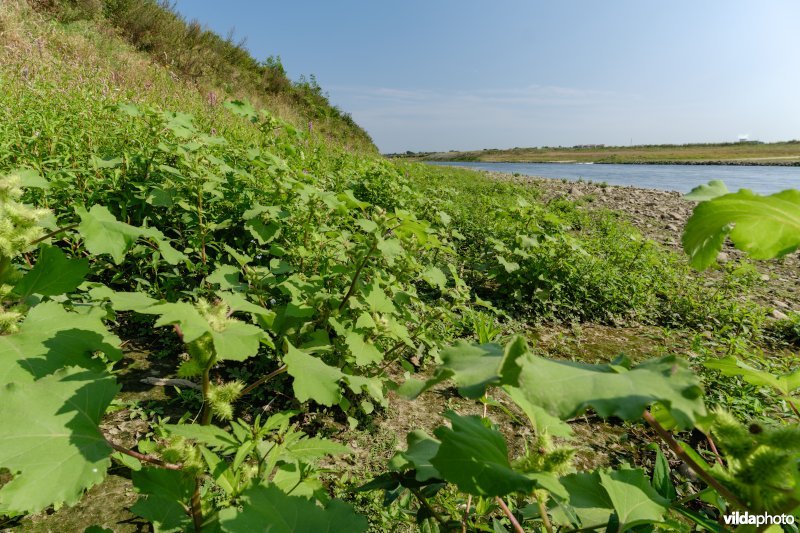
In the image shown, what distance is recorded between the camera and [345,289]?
8.35 feet

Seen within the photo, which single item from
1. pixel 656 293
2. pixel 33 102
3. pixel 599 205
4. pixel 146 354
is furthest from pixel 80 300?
pixel 599 205

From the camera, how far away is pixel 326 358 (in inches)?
87.9

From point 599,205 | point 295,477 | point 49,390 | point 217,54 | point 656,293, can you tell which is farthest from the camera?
point 217,54

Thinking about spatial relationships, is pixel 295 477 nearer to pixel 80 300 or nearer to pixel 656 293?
pixel 80 300

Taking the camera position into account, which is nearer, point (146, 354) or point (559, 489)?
point (559, 489)

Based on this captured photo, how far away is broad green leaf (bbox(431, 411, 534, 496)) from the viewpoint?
0.65 metres

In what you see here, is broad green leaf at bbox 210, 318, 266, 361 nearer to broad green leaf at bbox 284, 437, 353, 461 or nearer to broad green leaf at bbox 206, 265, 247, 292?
broad green leaf at bbox 284, 437, 353, 461

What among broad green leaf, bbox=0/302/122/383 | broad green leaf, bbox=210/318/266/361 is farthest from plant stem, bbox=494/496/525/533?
broad green leaf, bbox=0/302/122/383

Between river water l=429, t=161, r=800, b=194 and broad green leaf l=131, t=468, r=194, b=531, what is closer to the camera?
broad green leaf l=131, t=468, r=194, b=531

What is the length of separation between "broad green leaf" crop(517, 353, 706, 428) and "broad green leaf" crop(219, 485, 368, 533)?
491 mm

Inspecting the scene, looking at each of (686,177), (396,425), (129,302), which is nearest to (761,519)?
(129,302)

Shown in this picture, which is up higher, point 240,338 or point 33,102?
point 33,102

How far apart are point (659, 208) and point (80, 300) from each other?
1243 centimetres

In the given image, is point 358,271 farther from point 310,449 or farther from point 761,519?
point 761,519
